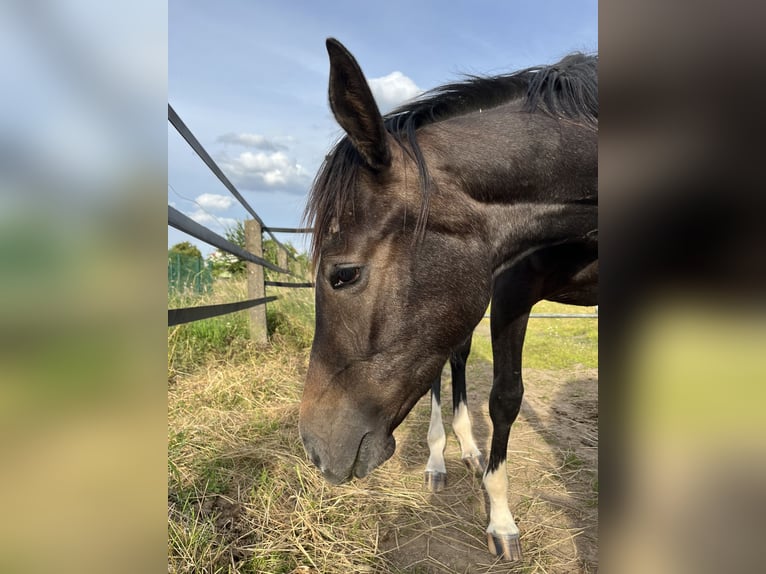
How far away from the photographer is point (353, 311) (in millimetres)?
1271

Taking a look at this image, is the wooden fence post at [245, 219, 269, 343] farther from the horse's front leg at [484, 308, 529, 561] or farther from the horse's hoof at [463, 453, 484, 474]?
the horse's front leg at [484, 308, 529, 561]

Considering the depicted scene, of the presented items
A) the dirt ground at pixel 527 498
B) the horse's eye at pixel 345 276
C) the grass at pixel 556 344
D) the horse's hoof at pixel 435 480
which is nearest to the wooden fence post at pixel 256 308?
the dirt ground at pixel 527 498

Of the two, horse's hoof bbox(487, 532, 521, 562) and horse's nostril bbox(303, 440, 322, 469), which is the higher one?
horse's nostril bbox(303, 440, 322, 469)

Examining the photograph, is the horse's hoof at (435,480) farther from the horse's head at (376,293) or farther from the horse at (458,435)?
the horse's head at (376,293)

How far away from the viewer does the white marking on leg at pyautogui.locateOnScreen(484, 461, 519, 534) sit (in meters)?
1.96

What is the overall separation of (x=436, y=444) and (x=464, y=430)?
259 millimetres

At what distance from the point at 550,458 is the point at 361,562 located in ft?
5.56

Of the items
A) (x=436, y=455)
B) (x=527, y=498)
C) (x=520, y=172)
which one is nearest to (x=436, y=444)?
(x=436, y=455)

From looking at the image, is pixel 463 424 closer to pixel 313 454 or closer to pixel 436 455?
pixel 436 455

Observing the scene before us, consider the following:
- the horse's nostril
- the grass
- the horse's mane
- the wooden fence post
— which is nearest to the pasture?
the horse's nostril

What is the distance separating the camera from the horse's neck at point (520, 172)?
4.39 ft

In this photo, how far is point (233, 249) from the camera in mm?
3012

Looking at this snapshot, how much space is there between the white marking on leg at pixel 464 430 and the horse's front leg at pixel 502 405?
0.63 meters
